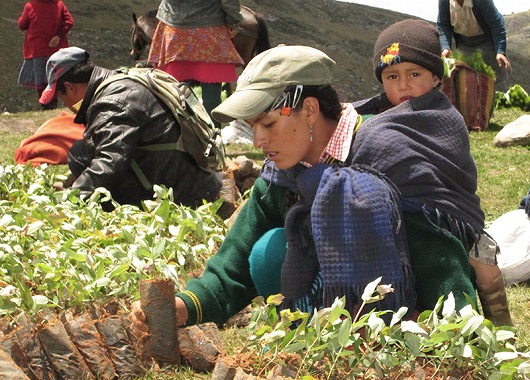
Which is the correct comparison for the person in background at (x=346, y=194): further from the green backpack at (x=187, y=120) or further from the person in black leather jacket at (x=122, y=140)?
the green backpack at (x=187, y=120)

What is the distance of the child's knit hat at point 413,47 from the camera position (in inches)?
115

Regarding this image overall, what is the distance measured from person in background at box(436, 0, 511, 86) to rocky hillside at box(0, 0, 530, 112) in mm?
8293

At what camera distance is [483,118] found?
10.1m

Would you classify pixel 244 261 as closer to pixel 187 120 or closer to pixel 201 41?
pixel 187 120

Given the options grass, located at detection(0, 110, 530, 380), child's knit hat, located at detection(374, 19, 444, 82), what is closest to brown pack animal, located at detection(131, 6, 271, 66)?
grass, located at detection(0, 110, 530, 380)

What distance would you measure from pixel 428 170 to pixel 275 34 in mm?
22470

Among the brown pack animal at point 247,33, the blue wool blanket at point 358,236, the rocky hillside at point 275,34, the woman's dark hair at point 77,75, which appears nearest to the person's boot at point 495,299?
the blue wool blanket at point 358,236

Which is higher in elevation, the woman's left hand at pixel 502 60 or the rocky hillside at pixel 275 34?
the woman's left hand at pixel 502 60

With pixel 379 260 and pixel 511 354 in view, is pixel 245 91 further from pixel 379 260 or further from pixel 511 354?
pixel 511 354

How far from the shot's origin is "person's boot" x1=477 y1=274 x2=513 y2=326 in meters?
2.95

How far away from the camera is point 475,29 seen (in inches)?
372

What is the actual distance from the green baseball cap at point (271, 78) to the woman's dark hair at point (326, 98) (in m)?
0.02

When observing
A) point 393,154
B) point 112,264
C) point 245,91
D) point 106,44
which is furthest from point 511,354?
point 106,44

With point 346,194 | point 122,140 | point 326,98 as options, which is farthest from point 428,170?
point 122,140
